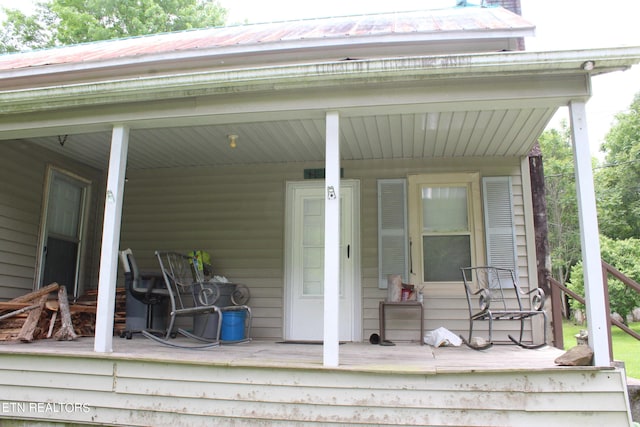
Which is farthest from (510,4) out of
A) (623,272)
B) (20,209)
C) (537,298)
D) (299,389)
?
(623,272)

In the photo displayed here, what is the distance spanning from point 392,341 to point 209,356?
2142 millimetres

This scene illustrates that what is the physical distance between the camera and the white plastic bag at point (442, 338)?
4.40m

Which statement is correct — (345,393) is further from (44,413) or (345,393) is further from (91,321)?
(91,321)

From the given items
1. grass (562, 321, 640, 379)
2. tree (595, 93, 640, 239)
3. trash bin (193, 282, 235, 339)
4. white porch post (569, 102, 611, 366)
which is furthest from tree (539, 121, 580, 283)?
white porch post (569, 102, 611, 366)

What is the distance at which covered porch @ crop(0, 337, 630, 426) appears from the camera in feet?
8.86

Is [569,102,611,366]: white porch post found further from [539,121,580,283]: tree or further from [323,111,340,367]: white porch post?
[539,121,580,283]: tree

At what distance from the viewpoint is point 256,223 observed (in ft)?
17.5

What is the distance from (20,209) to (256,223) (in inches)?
94.1

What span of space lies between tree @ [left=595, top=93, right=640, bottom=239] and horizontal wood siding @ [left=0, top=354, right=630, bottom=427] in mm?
16316

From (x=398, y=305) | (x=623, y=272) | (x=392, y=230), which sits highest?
(x=392, y=230)

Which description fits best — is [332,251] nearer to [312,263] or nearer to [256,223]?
[312,263]

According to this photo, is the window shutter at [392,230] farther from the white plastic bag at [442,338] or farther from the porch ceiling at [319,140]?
the white plastic bag at [442,338]

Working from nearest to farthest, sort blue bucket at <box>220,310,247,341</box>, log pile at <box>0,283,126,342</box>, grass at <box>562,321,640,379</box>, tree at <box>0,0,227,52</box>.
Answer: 1. log pile at <box>0,283,126,342</box>
2. blue bucket at <box>220,310,247,341</box>
3. grass at <box>562,321,640,379</box>
4. tree at <box>0,0,227,52</box>

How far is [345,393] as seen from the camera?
9.33ft
